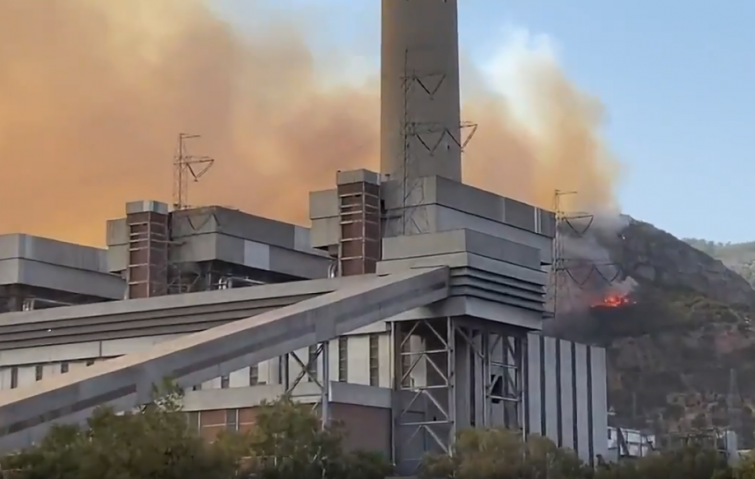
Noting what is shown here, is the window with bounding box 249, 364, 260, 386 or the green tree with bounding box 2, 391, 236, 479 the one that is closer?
the green tree with bounding box 2, 391, 236, 479

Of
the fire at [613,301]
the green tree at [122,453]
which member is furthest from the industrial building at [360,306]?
the fire at [613,301]

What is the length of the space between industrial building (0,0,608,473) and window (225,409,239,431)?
88 millimetres

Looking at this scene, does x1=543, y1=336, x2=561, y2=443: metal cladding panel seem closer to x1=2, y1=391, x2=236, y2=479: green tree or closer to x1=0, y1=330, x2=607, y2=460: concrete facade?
x1=0, y1=330, x2=607, y2=460: concrete facade

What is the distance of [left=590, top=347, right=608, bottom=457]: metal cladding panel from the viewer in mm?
79875

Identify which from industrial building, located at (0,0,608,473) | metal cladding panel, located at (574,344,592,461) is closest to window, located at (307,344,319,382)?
industrial building, located at (0,0,608,473)

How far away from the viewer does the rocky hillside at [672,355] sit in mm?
164125

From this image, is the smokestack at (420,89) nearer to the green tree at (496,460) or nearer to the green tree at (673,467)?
the green tree at (673,467)

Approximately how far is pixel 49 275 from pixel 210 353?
3923 cm

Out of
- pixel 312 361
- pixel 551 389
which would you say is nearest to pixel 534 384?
pixel 551 389

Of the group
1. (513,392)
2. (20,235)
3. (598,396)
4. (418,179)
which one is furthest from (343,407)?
(20,235)

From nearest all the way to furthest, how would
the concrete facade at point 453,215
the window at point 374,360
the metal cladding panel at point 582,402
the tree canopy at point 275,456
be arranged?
the tree canopy at point 275,456
the window at point 374,360
the concrete facade at point 453,215
the metal cladding panel at point 582,402

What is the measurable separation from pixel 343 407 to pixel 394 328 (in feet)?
21.2

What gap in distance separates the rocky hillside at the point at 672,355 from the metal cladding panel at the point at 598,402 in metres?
77.1

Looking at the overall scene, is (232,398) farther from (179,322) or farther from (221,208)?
(221,208)
